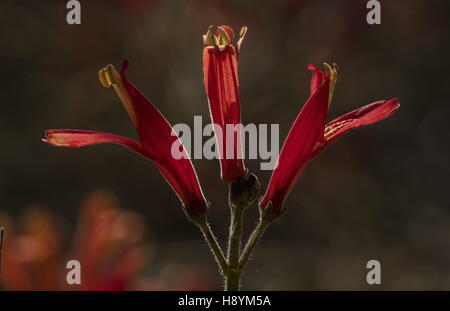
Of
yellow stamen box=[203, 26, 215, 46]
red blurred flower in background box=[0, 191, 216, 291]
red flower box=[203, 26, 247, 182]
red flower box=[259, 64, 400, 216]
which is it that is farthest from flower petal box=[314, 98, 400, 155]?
red blurred flower in background box=[0, 191, 216, 291]

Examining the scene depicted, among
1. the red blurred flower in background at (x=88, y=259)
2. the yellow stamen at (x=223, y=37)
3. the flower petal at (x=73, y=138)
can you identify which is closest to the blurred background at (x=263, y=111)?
the red blurred flower in background at (x=88, y=259)

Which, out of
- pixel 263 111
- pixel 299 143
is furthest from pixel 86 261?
pixel 263 111

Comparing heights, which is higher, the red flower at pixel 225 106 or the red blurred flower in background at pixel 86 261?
the red flower at pixel 225 106

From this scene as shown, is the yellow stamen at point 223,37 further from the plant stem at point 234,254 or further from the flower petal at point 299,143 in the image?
the plant stem at point 234,254

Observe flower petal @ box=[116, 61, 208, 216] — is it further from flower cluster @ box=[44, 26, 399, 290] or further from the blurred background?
the blurred background

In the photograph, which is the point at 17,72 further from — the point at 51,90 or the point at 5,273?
the point at 5,273
